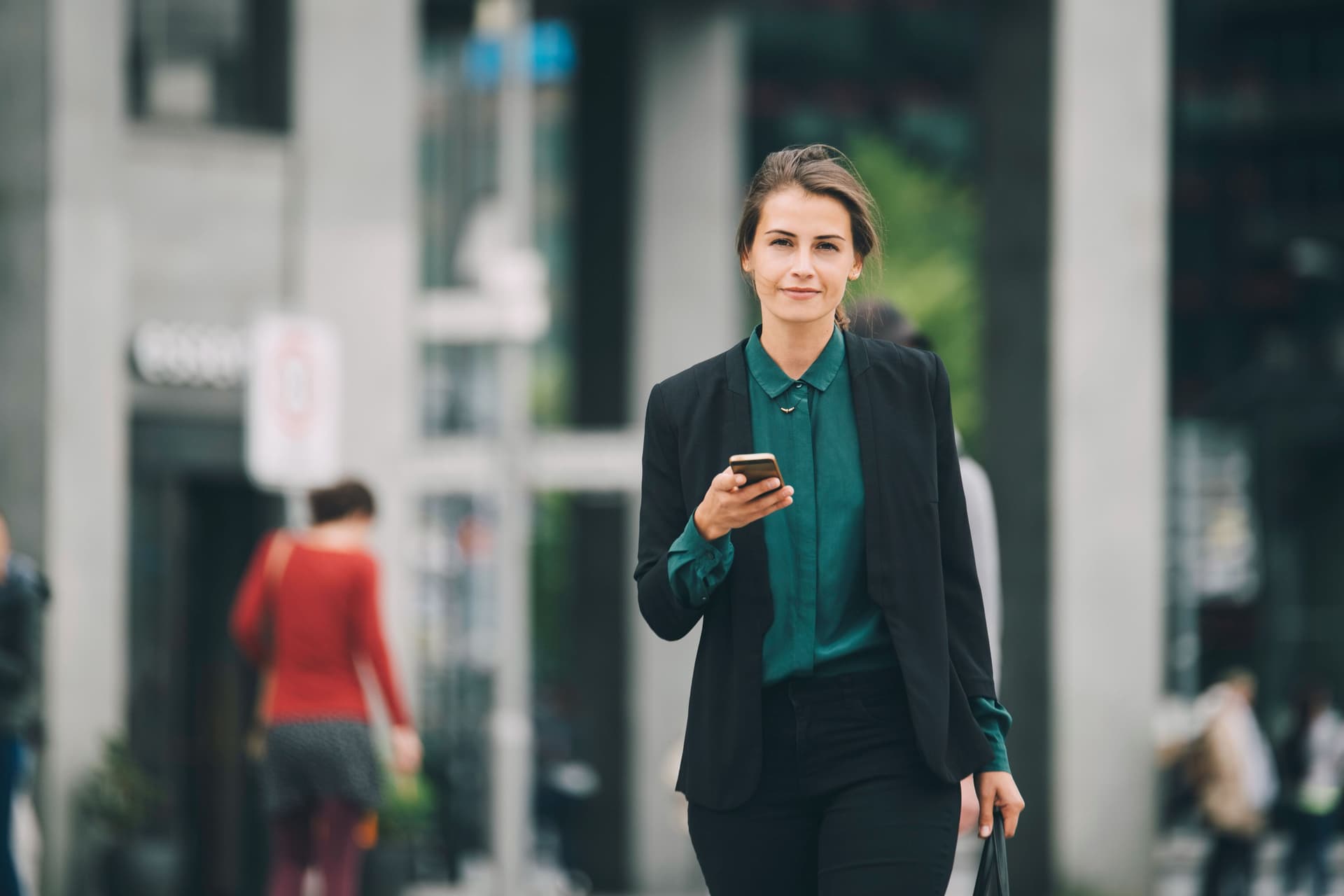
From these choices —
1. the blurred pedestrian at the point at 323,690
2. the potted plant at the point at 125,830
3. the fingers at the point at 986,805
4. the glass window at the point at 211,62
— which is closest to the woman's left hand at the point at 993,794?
the fingers at the point at 986,805

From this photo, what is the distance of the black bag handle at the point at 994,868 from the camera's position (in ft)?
12.6

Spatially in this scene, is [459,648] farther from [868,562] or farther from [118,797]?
[868,562]

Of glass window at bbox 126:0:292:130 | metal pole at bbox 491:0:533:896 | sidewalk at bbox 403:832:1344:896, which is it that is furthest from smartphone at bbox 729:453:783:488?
glass window at bbox 126:0:292:130

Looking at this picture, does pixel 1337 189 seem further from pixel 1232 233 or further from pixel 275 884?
pixel 275 884

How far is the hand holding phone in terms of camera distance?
10.9ft

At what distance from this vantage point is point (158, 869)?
12648mm

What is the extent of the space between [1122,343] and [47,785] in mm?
7698

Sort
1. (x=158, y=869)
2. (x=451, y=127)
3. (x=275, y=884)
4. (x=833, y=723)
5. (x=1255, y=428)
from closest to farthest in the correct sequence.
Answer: (x=833, y=723) < (x=275, y=884) < (x=158, y=869) < (x=451, y=127) < (x=1255, y=428)

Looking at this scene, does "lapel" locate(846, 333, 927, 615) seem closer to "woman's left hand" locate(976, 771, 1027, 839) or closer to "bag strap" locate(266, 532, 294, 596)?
"woman's left hand" locate(976, 771, 1027, 839)

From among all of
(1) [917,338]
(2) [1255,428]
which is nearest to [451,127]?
(2) [1255,428]

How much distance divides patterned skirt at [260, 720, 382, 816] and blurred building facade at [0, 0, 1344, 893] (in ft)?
15.9

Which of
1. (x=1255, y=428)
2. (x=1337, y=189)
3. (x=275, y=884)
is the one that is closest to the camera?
(x=275, y=884)

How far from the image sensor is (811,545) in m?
3.63

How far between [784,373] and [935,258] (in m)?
27.6
